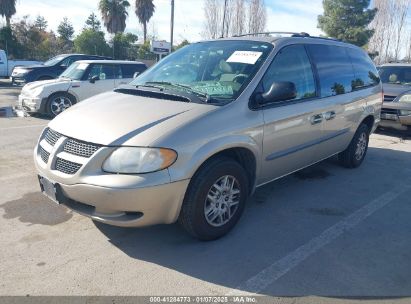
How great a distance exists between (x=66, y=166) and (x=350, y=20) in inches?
1451

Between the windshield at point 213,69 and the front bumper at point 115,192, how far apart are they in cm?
107

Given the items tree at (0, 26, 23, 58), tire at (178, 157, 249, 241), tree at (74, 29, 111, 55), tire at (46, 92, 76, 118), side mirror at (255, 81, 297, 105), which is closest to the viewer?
tire at (178, 157, 249, 241)

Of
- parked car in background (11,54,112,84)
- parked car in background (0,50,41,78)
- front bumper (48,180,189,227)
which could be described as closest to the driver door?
front bumper (48,180,189,227)

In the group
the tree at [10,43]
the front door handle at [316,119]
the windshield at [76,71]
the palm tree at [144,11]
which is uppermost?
the palm tree at [144,11]

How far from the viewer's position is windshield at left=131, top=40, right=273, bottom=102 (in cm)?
374

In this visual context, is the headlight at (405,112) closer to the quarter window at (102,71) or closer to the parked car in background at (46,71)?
the quarter window at (102,71)

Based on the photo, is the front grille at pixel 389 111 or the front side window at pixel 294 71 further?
the front grille at pixel 389 111

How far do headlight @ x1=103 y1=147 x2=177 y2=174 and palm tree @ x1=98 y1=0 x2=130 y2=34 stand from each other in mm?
45365

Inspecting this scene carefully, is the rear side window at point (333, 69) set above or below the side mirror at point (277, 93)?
above

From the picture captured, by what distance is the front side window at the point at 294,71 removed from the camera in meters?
3.93

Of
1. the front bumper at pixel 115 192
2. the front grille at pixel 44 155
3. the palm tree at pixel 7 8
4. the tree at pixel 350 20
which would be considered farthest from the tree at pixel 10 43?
the front bumper at pixel 115 192

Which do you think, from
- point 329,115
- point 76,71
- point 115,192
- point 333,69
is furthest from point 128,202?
point 76,71

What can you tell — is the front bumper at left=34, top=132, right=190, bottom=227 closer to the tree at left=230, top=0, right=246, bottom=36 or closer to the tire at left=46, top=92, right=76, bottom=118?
the tire at left=46, top=92, right=76, bottom=118

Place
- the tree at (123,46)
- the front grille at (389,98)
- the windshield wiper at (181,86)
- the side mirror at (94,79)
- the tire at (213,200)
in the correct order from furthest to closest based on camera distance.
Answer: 1. the tree at (123,46)
2. the side mirror at (94,79)
3. the front grille at (389,98)
4. the windshield wiper at (181,86)
5. the tire at (213,200)
